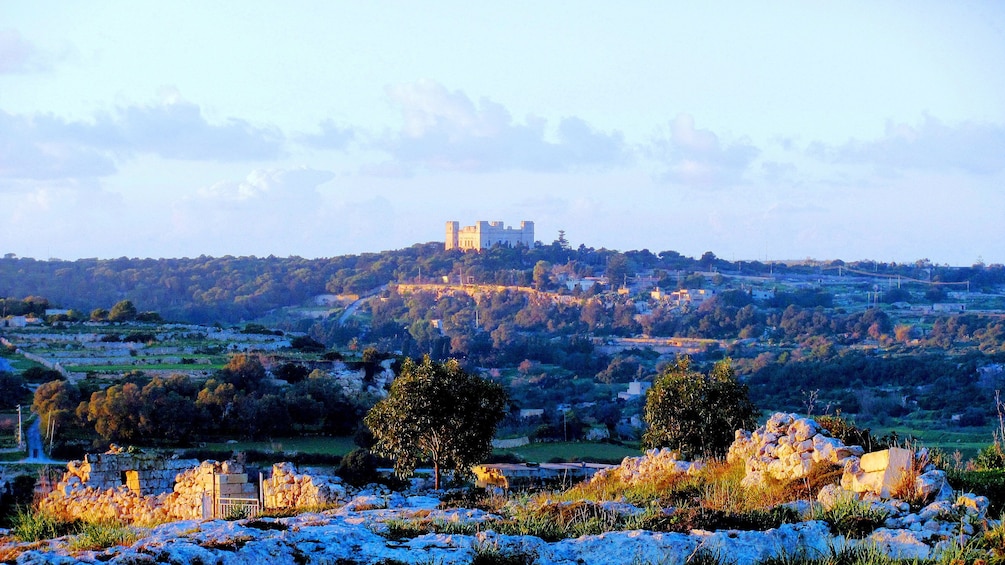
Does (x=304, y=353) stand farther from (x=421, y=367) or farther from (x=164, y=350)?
(x=421, y=367)

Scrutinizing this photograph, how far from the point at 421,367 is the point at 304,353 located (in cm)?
4438

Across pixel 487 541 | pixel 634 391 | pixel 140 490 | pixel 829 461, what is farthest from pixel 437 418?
pixel 634 391

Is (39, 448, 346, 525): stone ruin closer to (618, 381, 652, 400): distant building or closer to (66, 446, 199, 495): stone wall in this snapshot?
(66, 446, 199, 495): stone wall

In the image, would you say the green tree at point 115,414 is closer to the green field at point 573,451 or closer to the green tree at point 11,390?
the green tree at point 11,390

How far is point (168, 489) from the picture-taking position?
63.8ft

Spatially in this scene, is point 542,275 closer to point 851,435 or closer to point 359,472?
point 359,472

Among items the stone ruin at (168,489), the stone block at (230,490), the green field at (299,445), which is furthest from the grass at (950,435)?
the stone block at (230,490)

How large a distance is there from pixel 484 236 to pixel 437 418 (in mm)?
141657

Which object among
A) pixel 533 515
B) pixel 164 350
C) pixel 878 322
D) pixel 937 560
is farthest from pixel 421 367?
pixel 878 322

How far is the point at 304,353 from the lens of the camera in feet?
212

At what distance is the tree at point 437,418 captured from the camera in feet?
68.5

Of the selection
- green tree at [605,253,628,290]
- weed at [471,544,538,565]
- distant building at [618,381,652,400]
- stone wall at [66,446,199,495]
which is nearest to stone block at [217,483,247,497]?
stone wall at [66,446,199,495]

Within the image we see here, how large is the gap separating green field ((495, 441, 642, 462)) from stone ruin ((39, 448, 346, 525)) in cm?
2026

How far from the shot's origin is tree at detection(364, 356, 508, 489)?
20.9 meters
